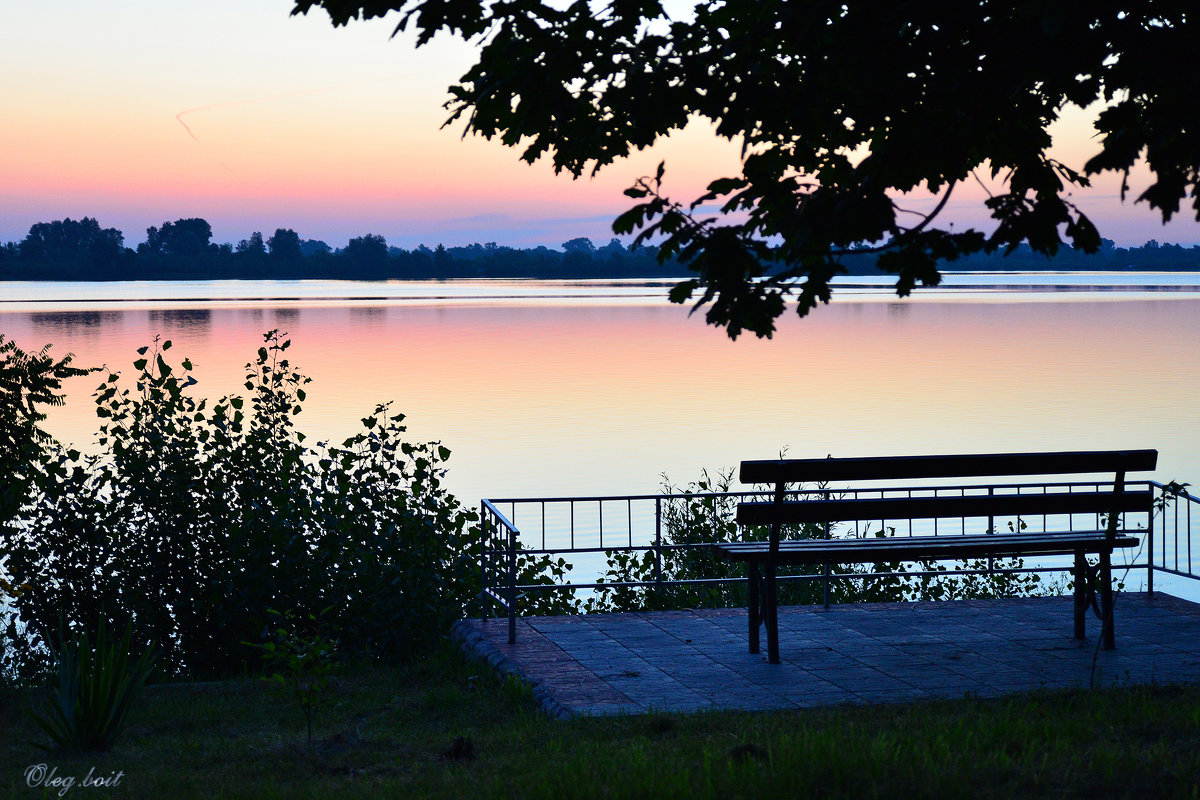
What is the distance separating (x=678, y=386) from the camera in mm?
38281

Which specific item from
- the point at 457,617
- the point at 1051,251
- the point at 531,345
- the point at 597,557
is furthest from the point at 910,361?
the point at 1051,251

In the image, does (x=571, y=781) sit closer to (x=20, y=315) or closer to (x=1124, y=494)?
(x=1124, y=494)

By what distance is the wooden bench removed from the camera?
7734 mm

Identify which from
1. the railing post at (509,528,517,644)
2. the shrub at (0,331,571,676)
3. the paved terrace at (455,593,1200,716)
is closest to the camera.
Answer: the paved terrace at (455,593,1200,716)

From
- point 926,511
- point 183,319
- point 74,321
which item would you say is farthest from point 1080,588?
point 183,319

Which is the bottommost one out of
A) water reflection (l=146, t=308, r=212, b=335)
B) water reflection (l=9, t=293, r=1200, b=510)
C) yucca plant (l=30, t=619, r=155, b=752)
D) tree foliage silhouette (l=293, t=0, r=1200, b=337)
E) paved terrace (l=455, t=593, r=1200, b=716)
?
water reflection (l=9, t=293, r=1200, b=510)

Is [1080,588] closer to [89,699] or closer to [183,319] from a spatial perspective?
[89,699]

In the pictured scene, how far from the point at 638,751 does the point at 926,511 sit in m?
3.20

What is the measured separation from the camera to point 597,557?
1662 cm

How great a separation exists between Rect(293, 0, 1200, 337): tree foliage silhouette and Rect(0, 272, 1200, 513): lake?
10140mm

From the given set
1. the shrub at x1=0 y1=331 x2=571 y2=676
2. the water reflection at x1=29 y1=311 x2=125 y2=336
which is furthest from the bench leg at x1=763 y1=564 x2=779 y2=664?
the water reflection at x1=29 y1=311 x2=125 y2=336

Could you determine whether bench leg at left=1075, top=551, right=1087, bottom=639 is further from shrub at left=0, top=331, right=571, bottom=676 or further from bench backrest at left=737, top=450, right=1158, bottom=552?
shrub at left=0, top=331, right=571, bottom=676

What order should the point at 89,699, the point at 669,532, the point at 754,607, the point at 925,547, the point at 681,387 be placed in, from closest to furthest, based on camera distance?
the point at 89,699 → the point at 925,547 → the point at 754,607 → the point at 669,532 → the point at 681,387

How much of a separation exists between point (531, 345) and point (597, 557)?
38.2 metres
